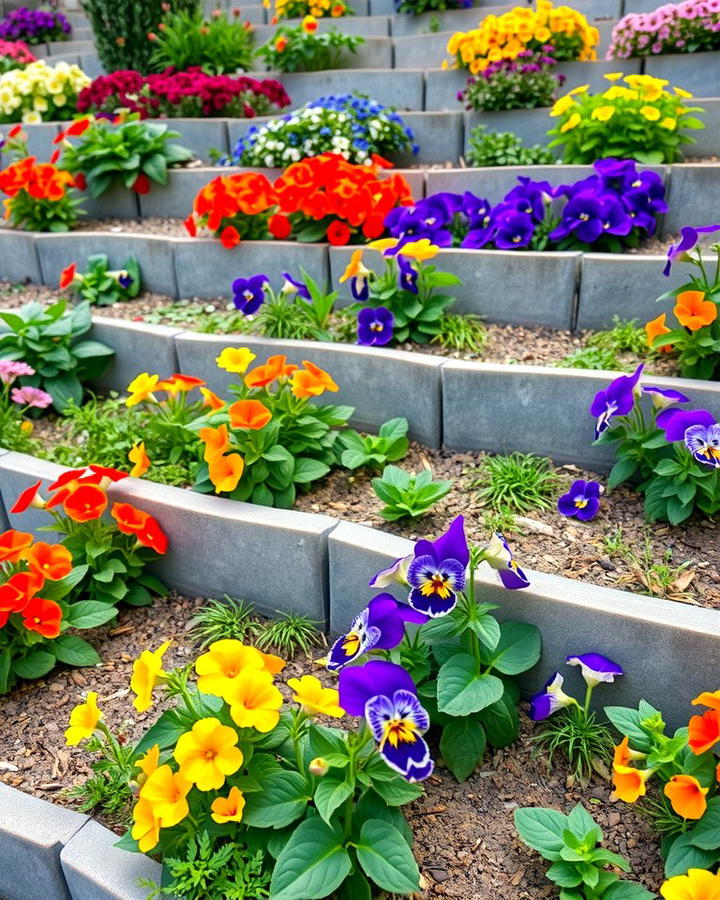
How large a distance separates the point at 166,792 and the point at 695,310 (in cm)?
186

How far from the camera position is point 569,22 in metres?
4.24

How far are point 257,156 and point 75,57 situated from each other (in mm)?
3815

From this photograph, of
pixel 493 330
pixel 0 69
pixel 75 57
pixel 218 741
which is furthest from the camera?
pixel 75 57

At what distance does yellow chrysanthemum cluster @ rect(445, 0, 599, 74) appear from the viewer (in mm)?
4172

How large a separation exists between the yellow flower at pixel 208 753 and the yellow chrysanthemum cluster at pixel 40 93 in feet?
15.0

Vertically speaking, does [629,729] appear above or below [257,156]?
below

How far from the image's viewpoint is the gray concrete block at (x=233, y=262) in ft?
10.7

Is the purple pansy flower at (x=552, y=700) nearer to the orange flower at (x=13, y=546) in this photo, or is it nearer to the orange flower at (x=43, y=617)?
the orange flower at (x=43, y=617)

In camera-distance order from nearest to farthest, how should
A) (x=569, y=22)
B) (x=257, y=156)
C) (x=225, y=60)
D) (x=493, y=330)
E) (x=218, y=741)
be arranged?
(x=218, y=741), (x=493, y=330), (x=257, y=156), (x=569, y=22), (x=225, y=60)

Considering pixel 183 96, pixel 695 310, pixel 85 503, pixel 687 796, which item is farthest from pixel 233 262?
pixel 687 796

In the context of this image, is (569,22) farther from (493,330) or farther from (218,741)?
(218,741)

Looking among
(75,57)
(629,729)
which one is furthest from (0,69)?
(629,729)

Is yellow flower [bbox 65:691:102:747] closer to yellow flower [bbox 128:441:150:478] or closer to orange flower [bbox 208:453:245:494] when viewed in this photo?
orange flower [bbox 208:453:245:494]

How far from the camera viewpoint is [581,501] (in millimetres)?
2168
